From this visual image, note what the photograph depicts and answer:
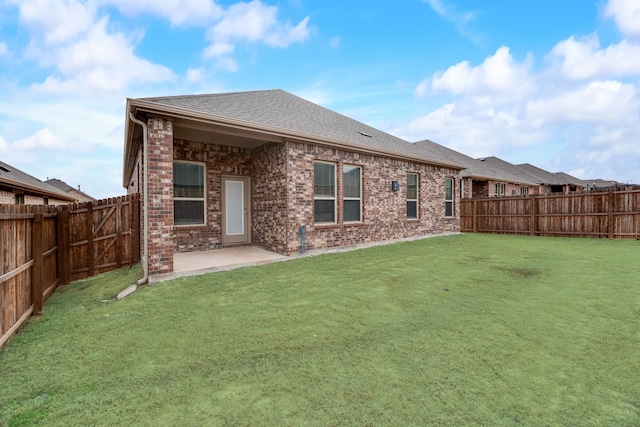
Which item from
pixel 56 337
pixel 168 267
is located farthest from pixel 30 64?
pixel 56 337

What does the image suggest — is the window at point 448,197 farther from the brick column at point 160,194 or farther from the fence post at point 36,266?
the fence post at point 36,266

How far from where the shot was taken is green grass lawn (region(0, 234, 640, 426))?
214cm

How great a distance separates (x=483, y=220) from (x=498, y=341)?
13.6 meters

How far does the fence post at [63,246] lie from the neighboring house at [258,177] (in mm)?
1773

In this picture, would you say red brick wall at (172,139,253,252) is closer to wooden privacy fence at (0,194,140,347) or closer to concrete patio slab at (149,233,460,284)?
concrete patio slab at (149,233,460,284)

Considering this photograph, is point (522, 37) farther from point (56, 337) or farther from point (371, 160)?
point (56, 337)

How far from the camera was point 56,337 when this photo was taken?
347 centimetres

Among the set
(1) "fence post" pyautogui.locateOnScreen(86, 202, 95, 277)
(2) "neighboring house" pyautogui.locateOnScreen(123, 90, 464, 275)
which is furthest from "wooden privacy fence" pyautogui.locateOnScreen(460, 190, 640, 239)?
(1) "fence post" pyautogui.locateOnScreen(86, 202, 95, 277)

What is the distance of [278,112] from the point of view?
866 cm

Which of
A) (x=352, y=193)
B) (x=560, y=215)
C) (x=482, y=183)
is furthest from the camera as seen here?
(x=482, y=183)

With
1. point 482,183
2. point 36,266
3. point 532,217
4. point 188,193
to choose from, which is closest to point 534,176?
point 482,183

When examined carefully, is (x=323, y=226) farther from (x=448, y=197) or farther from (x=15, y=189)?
(x=15, y=189)

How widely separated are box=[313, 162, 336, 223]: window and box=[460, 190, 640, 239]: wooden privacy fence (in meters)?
10.3

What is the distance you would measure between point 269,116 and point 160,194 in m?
3.66
